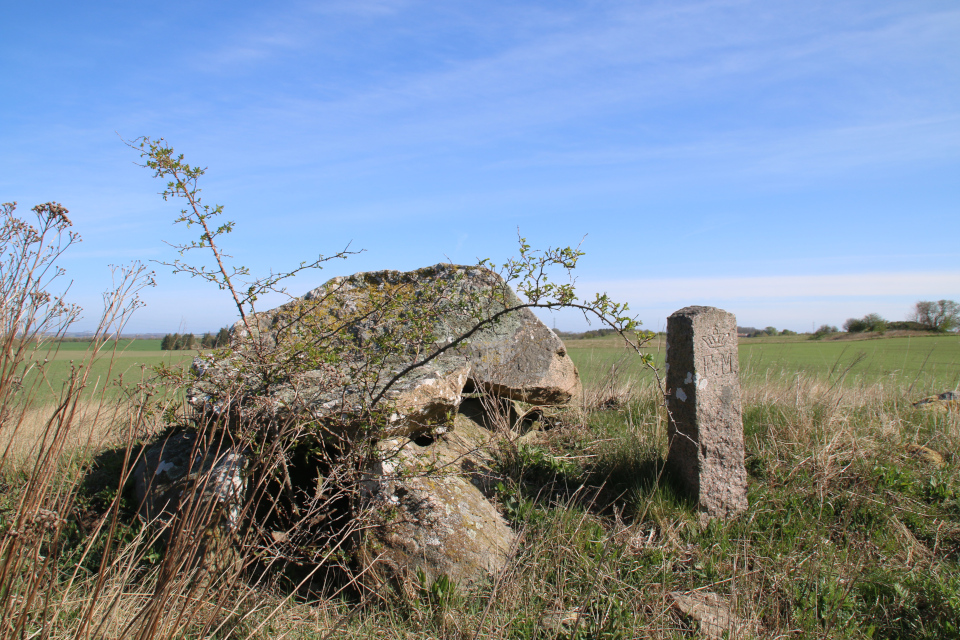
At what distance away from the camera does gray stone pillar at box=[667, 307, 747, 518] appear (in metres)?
4.04

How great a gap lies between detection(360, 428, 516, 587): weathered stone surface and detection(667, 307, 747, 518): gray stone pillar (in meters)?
1.46

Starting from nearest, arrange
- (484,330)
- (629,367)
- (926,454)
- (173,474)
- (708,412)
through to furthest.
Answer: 1. (173,474)
2. (708,412)
3. (926,454)
4. (484,330)
5. (629,367)

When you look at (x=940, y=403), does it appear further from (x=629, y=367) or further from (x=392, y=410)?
(x=392, y=410)

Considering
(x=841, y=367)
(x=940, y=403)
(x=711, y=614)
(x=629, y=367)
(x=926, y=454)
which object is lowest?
(x=711, y=614)

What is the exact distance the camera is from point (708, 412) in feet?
13.4

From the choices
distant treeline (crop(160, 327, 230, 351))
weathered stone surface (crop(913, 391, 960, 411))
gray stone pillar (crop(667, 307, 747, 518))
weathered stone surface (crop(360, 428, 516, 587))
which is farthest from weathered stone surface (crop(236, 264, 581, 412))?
weathered stone surface (crop(913, 391, 960, 411))

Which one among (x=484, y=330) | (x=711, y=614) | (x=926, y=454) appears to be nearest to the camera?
(x=711, y=614)

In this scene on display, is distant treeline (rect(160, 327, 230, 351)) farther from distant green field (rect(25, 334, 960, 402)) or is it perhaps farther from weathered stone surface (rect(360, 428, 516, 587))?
weathered stone surface (rect(360, 428, 516, 587))

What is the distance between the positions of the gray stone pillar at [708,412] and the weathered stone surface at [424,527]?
146 cm

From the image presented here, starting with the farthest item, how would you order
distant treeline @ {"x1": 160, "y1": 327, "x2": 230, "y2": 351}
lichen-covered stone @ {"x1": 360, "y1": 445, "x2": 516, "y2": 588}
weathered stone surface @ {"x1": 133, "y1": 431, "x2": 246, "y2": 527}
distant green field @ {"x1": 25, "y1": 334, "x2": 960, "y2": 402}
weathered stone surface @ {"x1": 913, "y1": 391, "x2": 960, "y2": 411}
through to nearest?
weathered stone surface @ {"x1": 913, "y1": 391, "x2": 960, "y2": 411} → distant treeline @ {"x1": 160, "y1": 327, "x2": 230, "y2": 351} → weathered stone surface @ {"x1": 133, "y1": 431, "x2": 246, "y2": 527} → lichen-covered stone @ {"x1": 360, "y1": 445, "x2": 516, "y2": 588} → distant green field @ {"x1": 25, "y1": 334, "x2": 960, "y2": 402}

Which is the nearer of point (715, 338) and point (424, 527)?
point (424, 527)

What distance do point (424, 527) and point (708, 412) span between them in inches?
87.2

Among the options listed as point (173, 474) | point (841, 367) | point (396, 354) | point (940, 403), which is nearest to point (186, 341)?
point (173, 474)

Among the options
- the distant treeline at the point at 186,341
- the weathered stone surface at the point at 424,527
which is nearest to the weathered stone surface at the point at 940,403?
the weathered stone surface at the point at 424,527
